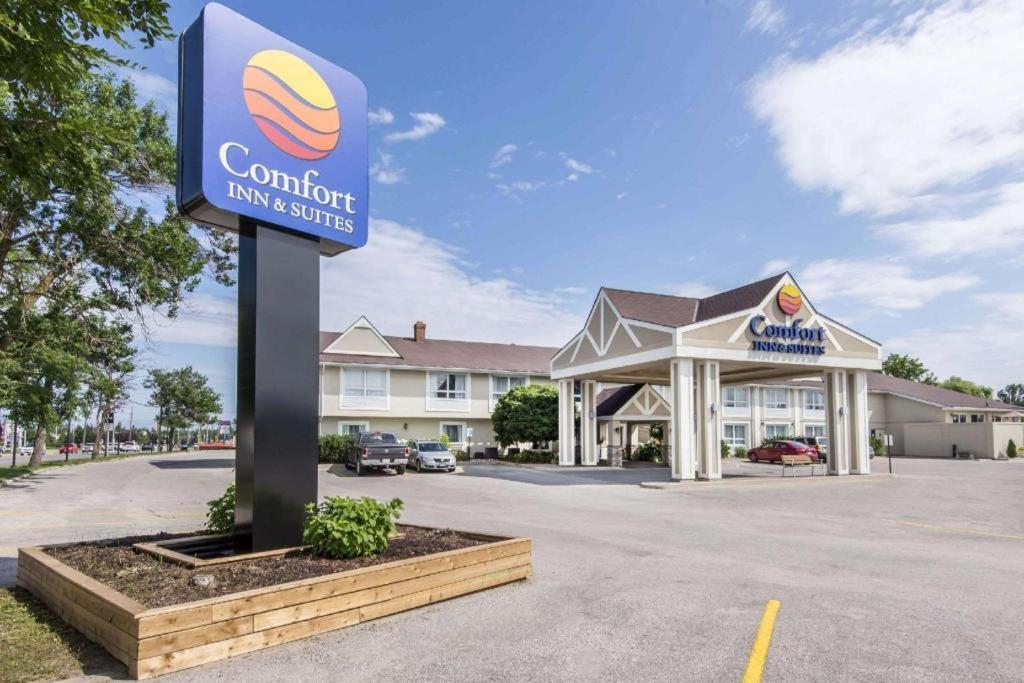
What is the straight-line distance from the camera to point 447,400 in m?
44.2

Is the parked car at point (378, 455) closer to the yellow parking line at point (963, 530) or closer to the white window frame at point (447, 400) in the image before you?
the white window frame at point (447, 400)

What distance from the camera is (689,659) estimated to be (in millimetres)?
5598

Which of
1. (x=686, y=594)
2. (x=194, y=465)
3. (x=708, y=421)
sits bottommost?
(x=194, y=465)

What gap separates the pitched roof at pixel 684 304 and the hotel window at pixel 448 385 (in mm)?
16340

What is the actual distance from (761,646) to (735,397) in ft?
160

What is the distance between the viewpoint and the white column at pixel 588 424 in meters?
35.9

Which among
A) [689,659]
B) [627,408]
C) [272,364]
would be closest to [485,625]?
[689,659]

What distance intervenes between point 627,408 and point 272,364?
110 ft

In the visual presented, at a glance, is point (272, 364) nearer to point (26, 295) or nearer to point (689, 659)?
point (689, 659)

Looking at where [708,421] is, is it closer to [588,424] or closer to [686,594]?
[588,424]

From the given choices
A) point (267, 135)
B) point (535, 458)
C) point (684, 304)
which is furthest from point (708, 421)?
point (267, 135)

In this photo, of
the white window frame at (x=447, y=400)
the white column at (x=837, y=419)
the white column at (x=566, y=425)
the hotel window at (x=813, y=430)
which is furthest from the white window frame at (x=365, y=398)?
the hotel window at (x=813, y=430)

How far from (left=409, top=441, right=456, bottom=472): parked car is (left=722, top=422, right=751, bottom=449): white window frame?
90.2 feet

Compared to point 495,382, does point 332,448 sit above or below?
below
